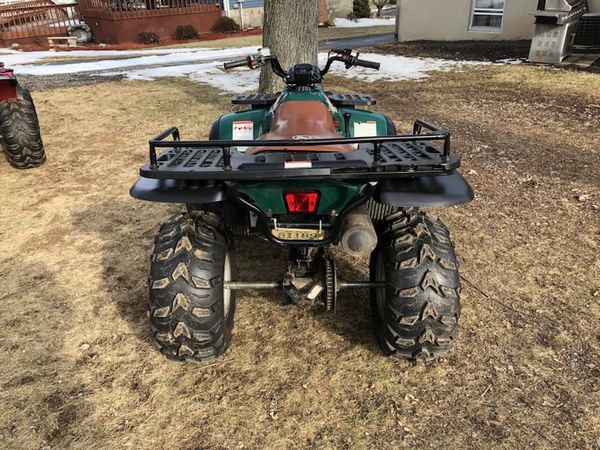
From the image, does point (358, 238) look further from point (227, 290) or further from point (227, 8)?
point (227, 8)

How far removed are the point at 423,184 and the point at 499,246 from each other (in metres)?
1.93

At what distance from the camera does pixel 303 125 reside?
2791 mm

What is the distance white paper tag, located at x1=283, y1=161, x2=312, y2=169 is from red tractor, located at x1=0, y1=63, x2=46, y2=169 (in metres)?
4.63

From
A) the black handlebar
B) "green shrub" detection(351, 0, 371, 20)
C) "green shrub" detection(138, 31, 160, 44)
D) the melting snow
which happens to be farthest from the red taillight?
"green shrub" detection(351, 0, 371, 20)

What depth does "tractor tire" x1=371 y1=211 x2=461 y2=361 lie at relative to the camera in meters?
2.53

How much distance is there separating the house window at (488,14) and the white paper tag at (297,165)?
571 inches

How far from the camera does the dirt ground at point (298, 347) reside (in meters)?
2.43

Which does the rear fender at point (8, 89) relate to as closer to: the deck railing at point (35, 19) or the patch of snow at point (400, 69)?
the patch of snow at point (400, 69)

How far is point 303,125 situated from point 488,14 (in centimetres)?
1423

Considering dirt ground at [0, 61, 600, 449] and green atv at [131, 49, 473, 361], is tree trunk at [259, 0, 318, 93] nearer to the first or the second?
dirt ground at [0, 61, 600, 449]

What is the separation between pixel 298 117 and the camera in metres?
2.85

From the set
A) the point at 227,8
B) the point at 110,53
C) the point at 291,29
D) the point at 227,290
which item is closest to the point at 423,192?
the point at 227,290

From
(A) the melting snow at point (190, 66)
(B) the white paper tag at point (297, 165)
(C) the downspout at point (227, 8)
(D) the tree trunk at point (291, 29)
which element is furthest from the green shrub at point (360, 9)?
(B) the white paper tag at point (297, 165)

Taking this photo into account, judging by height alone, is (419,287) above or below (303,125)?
below
